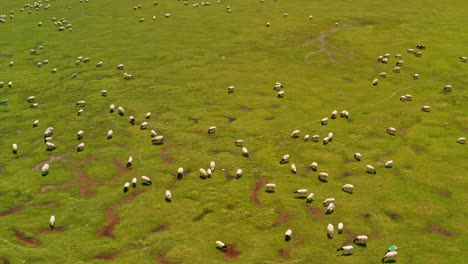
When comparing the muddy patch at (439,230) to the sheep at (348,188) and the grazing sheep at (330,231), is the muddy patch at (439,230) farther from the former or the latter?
the grazing sheep at (330,231)

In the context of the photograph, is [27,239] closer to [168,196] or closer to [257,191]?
[168,196]

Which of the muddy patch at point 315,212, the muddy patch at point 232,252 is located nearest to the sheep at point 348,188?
the muddy patch at point 315,212

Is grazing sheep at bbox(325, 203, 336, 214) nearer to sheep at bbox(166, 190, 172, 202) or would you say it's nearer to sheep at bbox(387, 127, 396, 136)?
sheep at bbox(166, 190, 172, 202)

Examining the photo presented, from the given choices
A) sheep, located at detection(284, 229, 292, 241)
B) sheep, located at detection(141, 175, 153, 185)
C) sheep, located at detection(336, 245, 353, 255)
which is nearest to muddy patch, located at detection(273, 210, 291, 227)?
sheep, located at detection(284, 229, 292, 241)

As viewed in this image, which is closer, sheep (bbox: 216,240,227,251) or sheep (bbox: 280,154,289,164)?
sheep (bbox: 216,240,227,251)

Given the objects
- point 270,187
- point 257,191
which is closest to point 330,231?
point 270,187

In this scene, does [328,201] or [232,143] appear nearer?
[328,201]

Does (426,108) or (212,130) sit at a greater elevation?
(426,108)
